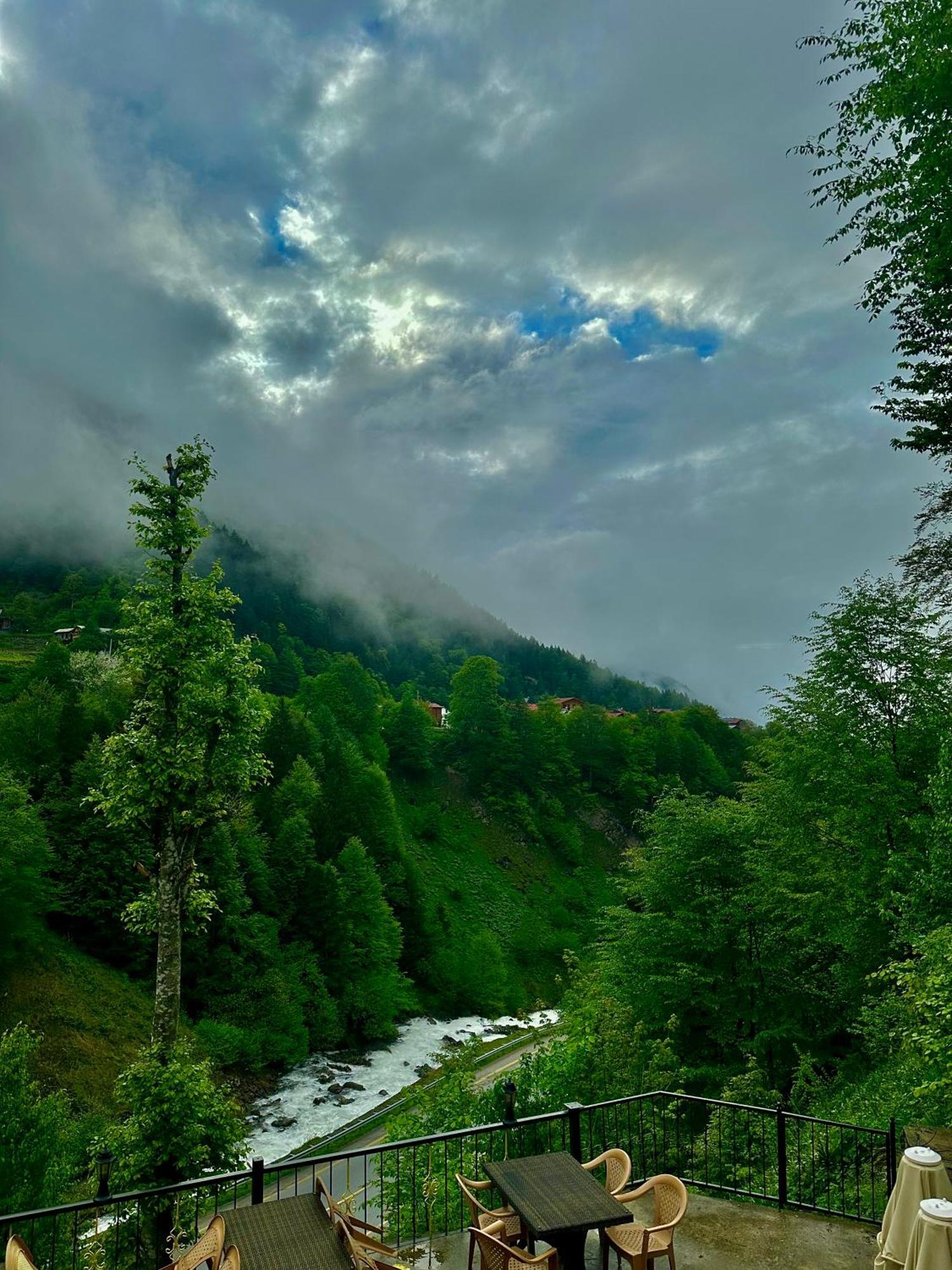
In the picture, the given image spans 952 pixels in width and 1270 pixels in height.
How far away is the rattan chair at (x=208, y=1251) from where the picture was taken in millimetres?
5953

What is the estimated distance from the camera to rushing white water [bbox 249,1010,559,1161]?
3072 centimetres

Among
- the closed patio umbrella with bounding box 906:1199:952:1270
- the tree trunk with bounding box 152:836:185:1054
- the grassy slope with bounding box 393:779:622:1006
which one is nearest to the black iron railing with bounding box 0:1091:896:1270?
the closed patio umbrella with bounding box 906:1199:952:1270

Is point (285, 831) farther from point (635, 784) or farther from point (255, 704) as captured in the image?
point (635, 784)

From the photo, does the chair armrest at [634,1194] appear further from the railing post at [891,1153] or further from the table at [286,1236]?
the table at [286,1236]

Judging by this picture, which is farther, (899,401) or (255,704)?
(255,704)

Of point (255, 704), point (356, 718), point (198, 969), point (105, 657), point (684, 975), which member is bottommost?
point (198, 969)

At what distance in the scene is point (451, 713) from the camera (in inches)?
3364

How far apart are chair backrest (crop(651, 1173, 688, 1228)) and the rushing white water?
24458mm

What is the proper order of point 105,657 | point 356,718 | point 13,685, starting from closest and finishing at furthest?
point 13,685 < point 105,657 < point 356,718

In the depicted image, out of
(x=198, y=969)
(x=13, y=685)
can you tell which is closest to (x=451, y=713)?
(x=13, y=685)

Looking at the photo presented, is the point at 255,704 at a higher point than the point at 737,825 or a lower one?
higher

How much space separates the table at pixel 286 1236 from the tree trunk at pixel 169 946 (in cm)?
852

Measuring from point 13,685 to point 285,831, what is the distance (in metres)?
25.1

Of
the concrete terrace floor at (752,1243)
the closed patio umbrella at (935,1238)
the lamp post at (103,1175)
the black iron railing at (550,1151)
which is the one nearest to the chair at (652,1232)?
the concrete terrace floor at (752,1243)
